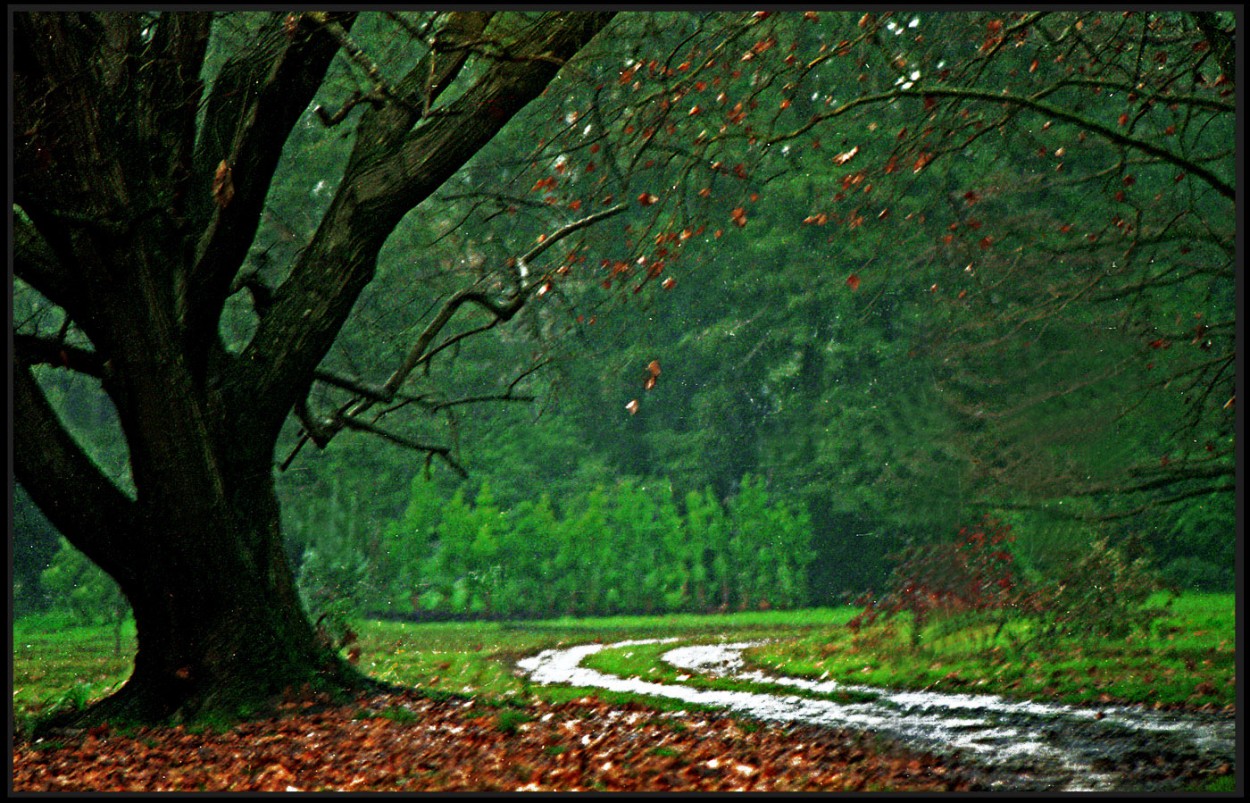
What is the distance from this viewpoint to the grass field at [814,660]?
1053 cm

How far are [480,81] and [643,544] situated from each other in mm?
20400

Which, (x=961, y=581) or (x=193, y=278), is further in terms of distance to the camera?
(x=961, y=581)

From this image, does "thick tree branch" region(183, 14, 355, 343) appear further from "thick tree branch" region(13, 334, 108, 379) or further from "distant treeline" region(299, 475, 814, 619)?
"distant treeline" region(299, 475, 814, 619)

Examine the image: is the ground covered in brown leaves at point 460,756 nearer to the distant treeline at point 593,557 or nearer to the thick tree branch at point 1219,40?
the thick tree branch at point 1219,40

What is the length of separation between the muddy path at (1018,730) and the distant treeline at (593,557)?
1356 cm

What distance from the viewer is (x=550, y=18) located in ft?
25.4

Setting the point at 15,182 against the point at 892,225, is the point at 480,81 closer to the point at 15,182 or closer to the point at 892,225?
the point at 15,182

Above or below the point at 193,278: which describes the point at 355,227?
above

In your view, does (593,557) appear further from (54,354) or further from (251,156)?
(251,156)

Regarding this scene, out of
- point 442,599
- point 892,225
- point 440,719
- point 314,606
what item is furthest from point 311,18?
point 442,599

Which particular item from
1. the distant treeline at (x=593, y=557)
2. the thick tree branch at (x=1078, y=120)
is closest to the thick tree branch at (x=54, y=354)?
the thick tree branch at (x=1078, y=120)

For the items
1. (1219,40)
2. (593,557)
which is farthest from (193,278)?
(593,557)

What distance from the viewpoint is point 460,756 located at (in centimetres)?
657

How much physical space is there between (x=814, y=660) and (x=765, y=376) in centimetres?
1457
